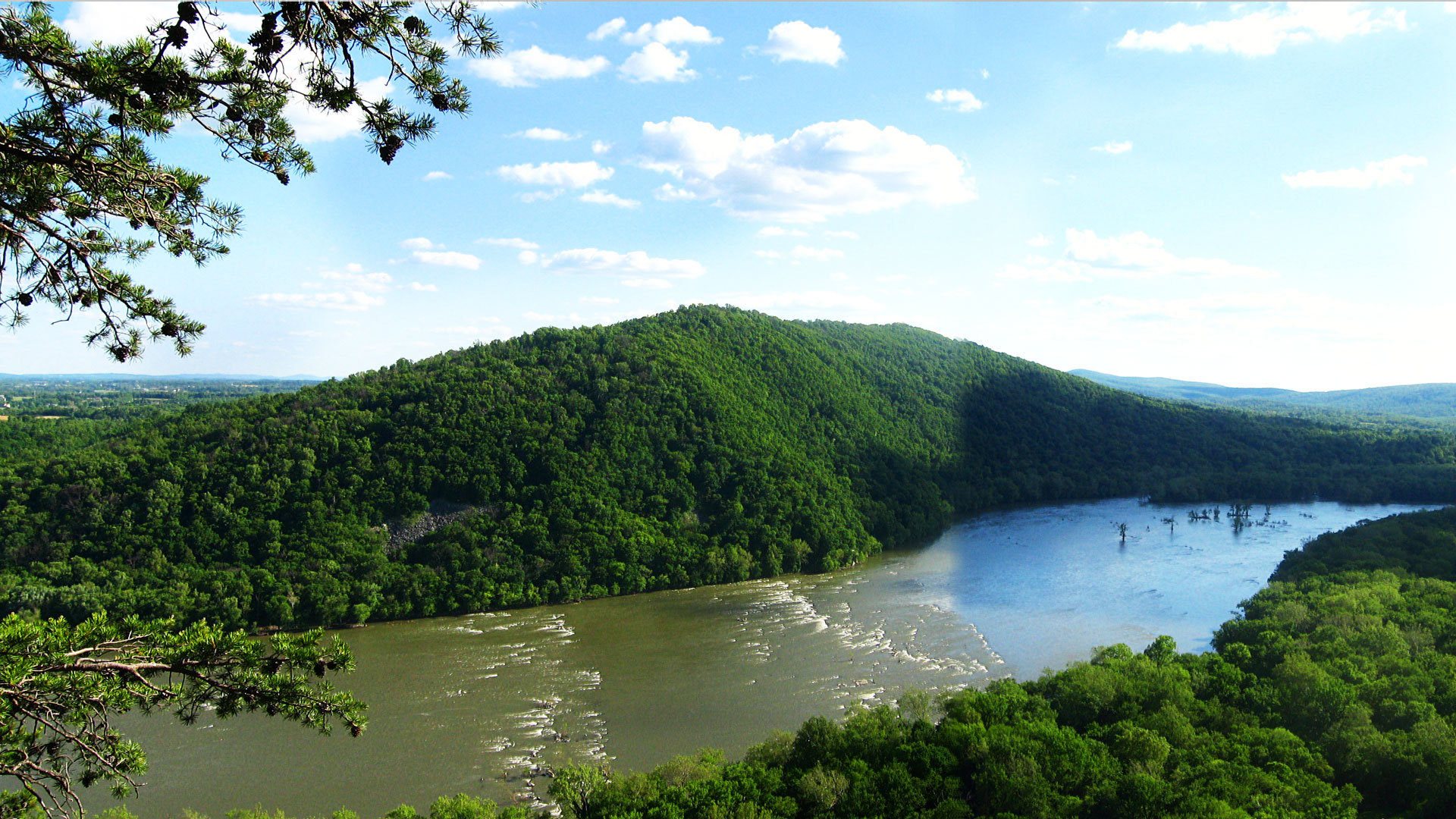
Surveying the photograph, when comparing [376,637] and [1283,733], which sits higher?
[1283,733]

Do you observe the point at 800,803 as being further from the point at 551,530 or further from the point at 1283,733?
the point at 551,530

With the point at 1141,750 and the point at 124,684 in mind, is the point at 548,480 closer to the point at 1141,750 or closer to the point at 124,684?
the point at 1141,750

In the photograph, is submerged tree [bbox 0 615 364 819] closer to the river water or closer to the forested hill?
the river water

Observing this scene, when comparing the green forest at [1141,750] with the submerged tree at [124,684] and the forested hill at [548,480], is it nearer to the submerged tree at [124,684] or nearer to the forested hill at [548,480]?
the submerged tree at [124,684]

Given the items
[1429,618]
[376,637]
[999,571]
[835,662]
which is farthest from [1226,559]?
[376,637]

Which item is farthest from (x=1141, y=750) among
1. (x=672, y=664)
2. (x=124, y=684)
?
(x=124, y=684)

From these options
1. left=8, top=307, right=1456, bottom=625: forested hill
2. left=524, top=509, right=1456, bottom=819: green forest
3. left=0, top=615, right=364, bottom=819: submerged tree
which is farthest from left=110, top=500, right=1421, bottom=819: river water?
left=0, top=615, right=364, bottom=819: submerged tree

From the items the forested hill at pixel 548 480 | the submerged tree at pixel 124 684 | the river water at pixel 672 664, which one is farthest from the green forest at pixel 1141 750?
the forested hill at pixel 548 480
